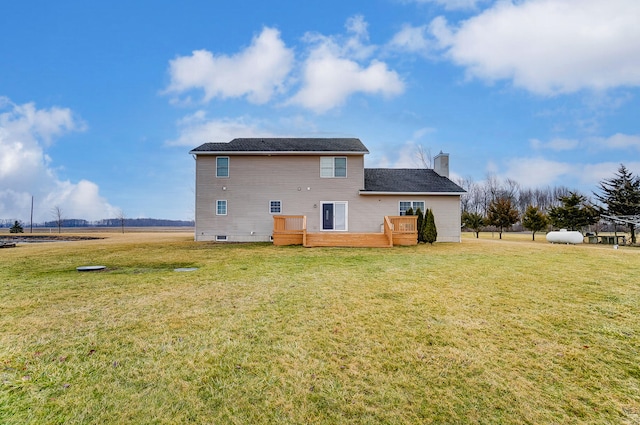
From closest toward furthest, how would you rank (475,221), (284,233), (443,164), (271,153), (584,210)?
1. (284,233)
2. (271,153)
3. (443,164)
4. (584,210)
5. (475,221)

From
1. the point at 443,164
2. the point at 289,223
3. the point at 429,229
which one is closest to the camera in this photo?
the point at 429,229

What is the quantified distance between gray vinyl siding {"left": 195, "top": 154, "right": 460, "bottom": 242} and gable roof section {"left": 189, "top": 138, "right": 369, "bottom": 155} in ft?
1.52

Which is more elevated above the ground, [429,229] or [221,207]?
[221,207]

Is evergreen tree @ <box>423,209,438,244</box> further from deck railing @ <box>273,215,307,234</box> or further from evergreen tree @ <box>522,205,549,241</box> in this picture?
evergreen tree @ <box>522,205,549,241</box>

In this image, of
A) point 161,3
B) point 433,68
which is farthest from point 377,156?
point 161,3

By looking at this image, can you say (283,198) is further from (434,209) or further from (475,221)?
(475,221)

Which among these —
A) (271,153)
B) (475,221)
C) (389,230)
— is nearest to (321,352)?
(389,230)

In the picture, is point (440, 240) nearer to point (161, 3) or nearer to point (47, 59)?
point (161, 3)

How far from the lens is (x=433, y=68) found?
65.4 ft

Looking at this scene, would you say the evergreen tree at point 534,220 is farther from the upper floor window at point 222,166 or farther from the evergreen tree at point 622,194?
the upper floor window at point 222,166

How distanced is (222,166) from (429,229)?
1284cm

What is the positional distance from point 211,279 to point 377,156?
103 feet

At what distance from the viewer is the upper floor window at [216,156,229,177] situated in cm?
1803

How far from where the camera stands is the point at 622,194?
867 inches
